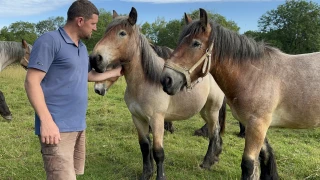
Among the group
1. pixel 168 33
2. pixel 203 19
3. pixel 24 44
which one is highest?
pixel 168 33

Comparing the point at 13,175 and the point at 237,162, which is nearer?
the point at 13,175

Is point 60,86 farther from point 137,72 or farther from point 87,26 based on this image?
point 137,72

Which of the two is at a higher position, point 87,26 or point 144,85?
point 87,26

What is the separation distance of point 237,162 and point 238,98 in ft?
7.30

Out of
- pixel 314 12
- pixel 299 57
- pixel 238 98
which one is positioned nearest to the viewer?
pixel 238 98

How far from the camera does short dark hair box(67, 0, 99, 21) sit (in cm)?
233

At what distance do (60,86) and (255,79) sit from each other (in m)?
1.98

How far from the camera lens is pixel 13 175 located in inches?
167

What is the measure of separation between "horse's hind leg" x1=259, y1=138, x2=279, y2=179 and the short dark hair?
2.72 metres

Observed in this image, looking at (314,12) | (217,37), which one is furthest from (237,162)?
(314,12)

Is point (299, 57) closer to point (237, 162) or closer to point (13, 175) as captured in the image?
point (237, 162)

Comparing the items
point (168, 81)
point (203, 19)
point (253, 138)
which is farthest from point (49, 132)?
point (253, 138)

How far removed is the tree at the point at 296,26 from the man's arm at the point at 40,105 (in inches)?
1449

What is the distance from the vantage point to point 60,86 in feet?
7.57
